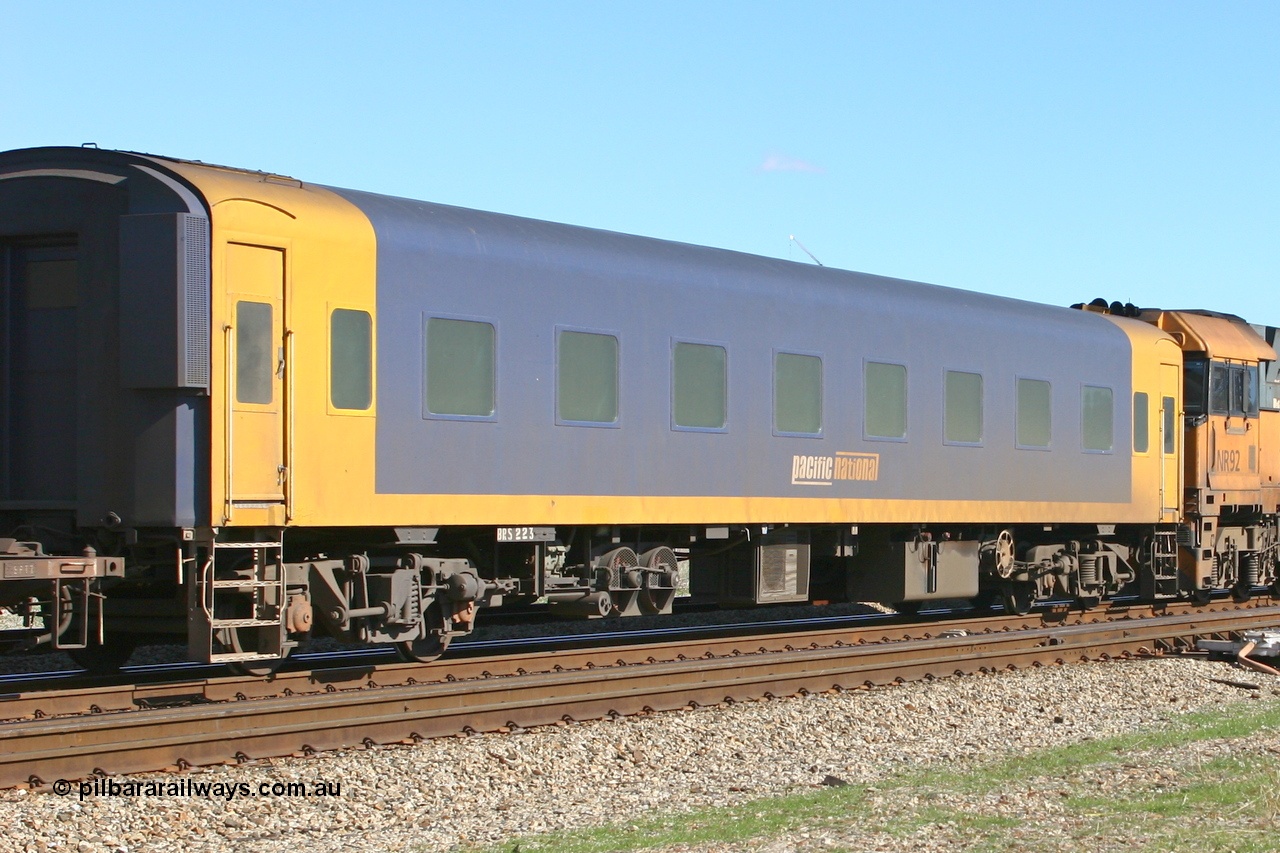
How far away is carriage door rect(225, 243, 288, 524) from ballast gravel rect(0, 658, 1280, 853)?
6.39 ft

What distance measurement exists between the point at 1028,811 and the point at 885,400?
Result: 24.8 feet

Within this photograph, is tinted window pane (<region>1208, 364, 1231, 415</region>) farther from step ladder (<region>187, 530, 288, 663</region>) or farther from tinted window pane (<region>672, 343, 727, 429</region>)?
step ladder (<region>187, 530, 288, 663</region>)

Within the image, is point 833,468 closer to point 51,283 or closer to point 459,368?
point 459,368

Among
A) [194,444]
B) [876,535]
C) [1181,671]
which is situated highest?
[194,444]

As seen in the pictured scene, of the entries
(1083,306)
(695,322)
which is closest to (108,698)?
(695,322)

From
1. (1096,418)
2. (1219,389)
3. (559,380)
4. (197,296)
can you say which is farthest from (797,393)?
(1219,389)

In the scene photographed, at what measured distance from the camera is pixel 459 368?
11.4 meters

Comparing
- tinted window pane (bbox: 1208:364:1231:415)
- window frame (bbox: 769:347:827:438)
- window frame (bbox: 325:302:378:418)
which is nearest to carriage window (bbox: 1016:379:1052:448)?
window frame (bbox: 769:347:827:438)

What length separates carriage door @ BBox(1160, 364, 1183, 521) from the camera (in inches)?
745

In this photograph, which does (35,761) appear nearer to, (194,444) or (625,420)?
(194,444)

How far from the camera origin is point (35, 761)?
26.7ft

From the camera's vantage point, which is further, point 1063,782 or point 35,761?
point 1063,782

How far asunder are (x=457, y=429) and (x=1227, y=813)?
6.11 meters

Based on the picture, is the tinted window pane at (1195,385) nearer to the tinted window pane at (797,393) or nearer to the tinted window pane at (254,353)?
the tinted window pane at (797,393)
